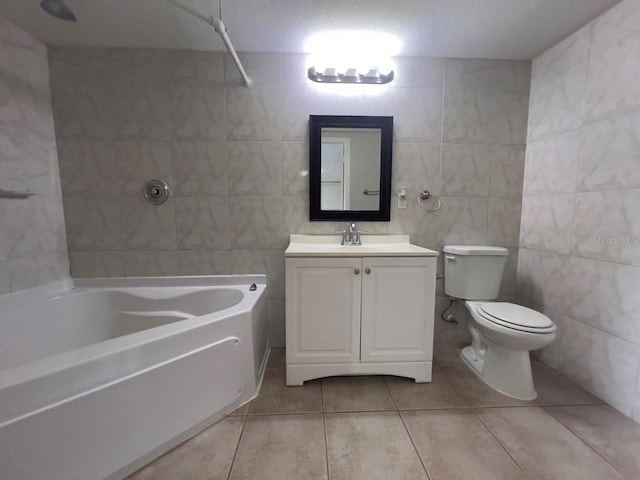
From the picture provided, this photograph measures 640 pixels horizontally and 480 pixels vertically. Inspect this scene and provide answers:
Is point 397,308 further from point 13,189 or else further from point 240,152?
point 13,189

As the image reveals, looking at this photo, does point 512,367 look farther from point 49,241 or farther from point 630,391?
point 49,241

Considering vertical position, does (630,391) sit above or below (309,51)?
below

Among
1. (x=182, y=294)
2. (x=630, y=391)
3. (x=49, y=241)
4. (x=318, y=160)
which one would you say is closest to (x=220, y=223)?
(x=182, y=294)

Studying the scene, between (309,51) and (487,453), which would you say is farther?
(309,51)

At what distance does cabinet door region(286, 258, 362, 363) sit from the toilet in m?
0.74

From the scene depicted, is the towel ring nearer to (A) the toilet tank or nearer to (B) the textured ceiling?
(A) the toilet tank

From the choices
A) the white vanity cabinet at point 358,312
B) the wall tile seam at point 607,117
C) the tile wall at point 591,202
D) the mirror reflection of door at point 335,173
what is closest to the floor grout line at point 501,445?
the white vanity cabinet at point 358,312

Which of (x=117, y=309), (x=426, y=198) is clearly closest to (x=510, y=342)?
(x=426, y=198)

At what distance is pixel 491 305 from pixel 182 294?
1896 mm

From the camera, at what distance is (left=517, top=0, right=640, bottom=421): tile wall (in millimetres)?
1281

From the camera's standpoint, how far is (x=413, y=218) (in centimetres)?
188

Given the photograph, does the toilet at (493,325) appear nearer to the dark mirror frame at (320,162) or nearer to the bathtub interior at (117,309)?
the dark mirror frame at (320,162)

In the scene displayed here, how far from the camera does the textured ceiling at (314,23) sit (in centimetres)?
133

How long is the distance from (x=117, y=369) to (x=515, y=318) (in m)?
1.82
